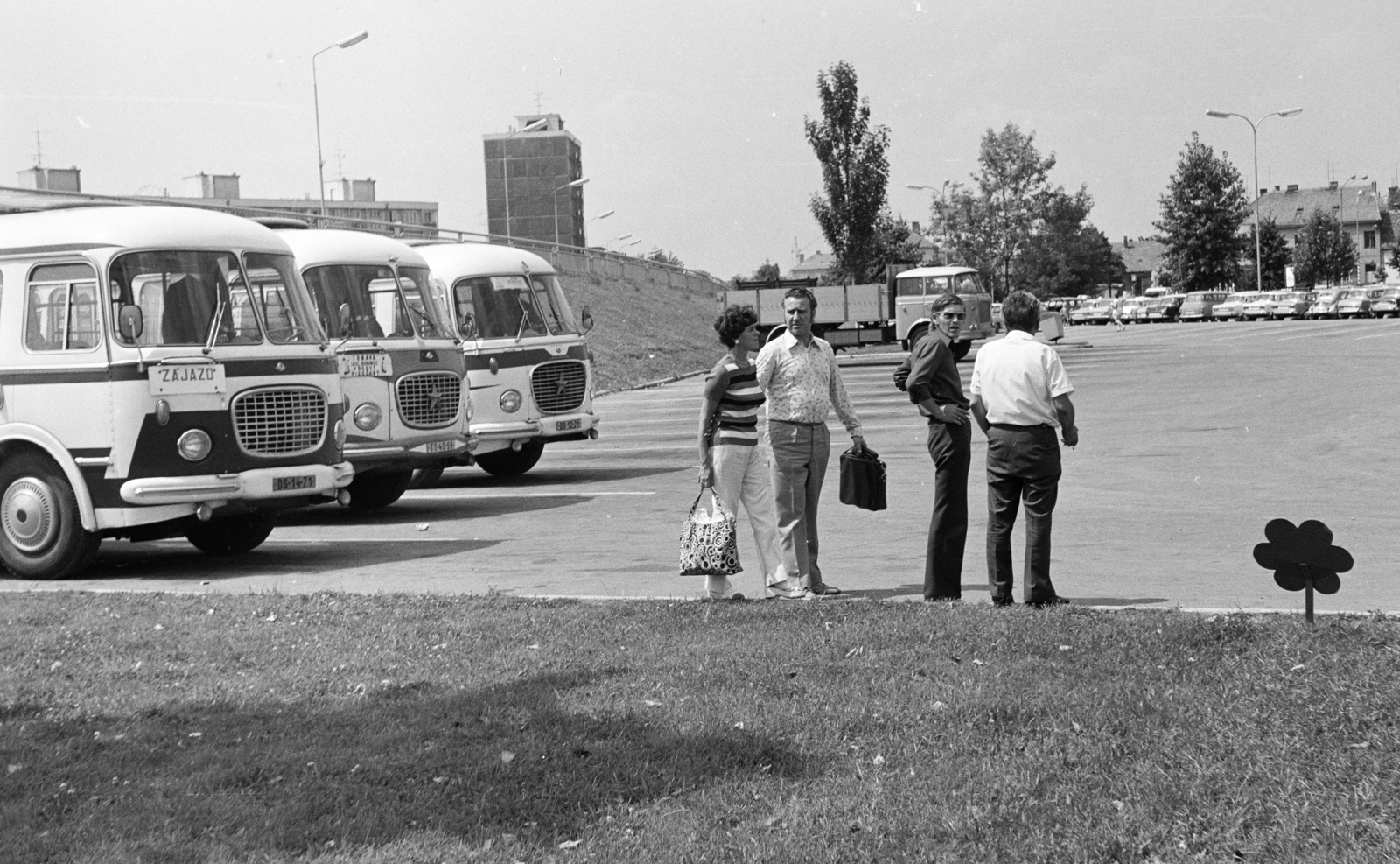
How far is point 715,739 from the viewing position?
6059 millimetres

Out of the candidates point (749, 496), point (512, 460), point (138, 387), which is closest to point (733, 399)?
point (749, 496)

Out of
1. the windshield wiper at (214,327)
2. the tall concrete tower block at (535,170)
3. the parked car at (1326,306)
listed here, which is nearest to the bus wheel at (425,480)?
the windshield wiper at (214,327)

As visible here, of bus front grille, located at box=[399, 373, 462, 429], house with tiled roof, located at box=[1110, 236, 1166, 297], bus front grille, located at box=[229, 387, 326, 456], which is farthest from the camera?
house with tiled roof, located at box=[1110, 236, 1166, 297]

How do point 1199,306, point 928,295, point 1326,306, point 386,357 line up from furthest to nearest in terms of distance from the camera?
point 1199,306 < point 1326,306 < point 928,295 < point 386,357

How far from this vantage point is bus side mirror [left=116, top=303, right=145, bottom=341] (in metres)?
11.5

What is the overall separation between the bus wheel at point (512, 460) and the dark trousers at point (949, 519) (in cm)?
1039

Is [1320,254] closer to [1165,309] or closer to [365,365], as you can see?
[1165,309]

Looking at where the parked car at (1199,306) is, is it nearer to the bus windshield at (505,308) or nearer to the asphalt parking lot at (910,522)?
the asphalt parking lot at (910,522)

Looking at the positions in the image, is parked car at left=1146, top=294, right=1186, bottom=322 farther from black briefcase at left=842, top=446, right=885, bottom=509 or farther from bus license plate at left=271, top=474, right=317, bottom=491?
black briefcase at left=842, top=446, right=885, bottom=509

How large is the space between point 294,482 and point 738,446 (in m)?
4.32

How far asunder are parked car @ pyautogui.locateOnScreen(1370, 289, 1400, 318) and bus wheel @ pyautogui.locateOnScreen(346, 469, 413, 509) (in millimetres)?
61128

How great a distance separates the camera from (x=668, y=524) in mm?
13414

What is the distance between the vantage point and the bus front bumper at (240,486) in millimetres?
11281

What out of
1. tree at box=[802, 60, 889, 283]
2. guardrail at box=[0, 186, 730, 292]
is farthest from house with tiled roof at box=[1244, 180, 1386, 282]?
tree at box=[802, 60, 889, 283]
